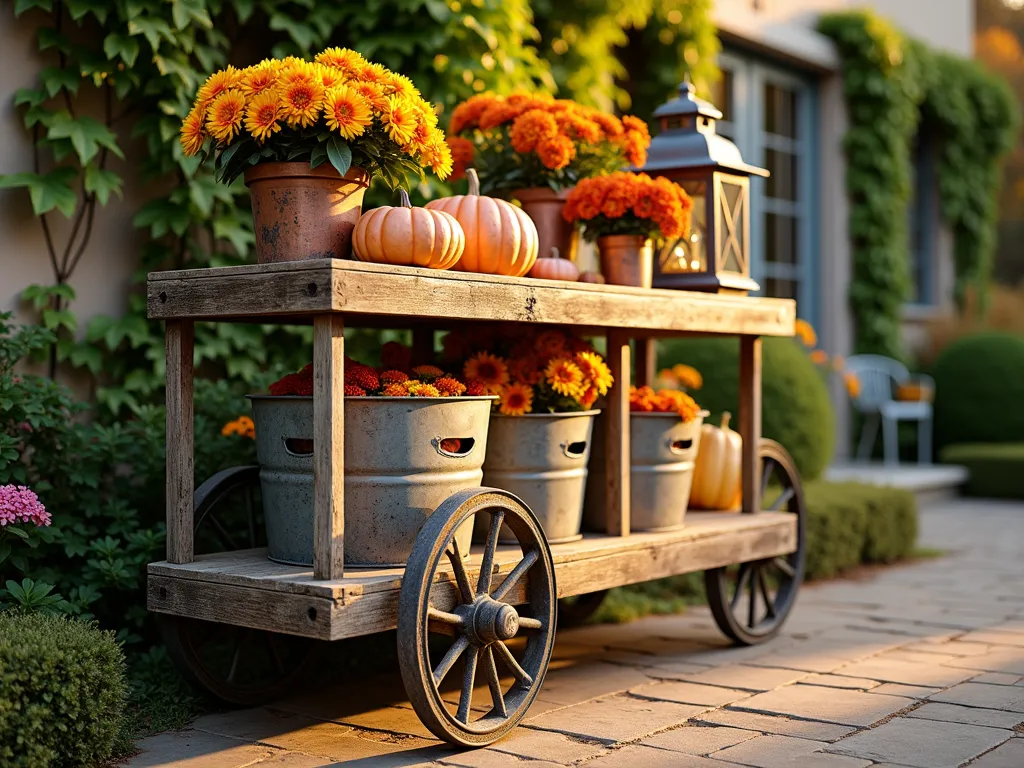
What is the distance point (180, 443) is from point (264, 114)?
855mm

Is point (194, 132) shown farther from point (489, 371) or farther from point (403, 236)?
point (489, 371)

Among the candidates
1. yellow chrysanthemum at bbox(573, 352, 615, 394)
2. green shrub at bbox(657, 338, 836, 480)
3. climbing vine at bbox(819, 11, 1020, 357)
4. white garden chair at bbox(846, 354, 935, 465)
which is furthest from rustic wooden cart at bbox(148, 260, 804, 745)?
climbing vine at bbox(819, 11, 1020, 357)

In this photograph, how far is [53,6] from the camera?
388cm

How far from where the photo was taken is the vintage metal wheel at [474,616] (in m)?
2.79

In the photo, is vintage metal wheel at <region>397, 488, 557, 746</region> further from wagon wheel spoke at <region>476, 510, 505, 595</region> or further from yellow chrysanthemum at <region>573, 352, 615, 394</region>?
yellow chrysanthemum at <region>573, 352, 615, 394</region>

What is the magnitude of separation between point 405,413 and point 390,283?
332 mm

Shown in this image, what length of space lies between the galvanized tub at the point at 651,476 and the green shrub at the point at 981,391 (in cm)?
639

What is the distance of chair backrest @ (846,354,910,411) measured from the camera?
30.8 ft

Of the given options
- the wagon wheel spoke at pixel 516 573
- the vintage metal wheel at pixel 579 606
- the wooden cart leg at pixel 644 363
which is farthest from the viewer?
the wooden cart leg at pixel 644 363

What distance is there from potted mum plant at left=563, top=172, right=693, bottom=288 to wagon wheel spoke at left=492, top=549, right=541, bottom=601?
98 cm

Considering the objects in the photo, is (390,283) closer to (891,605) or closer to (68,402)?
(68,402)

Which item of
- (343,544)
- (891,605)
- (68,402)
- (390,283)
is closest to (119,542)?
(68,402)

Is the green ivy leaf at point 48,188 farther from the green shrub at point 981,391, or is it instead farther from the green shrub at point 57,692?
the green shrub at point 981,391

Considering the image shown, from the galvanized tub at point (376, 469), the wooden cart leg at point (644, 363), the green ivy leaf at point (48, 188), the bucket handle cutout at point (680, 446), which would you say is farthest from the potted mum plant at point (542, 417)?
the green ivy leaf at point (48, 188)
